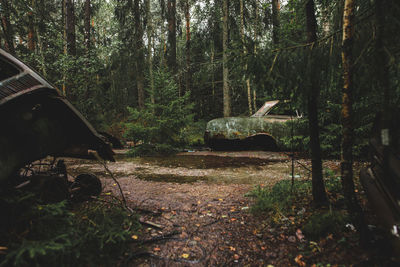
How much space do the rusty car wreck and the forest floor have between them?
142 cm

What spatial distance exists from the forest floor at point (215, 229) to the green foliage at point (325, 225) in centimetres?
9

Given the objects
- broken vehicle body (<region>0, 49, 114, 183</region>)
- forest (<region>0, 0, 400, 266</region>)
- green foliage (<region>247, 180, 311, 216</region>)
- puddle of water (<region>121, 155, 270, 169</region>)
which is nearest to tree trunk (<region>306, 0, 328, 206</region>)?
forest (<region>0, 0, 400, 266</region>)

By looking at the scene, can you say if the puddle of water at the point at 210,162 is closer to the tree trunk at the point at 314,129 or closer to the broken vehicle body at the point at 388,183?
the tree trunk at the point at 314,129

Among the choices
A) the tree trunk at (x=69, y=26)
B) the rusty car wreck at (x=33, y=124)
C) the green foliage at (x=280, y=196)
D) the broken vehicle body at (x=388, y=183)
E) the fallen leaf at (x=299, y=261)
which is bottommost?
the fallen leaf at (x=299, y=261)

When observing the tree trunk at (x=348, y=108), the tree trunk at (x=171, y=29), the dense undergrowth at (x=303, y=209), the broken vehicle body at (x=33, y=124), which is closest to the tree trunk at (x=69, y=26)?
the tree trunk at (x=171, y=29)

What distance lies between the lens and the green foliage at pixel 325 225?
2518mm

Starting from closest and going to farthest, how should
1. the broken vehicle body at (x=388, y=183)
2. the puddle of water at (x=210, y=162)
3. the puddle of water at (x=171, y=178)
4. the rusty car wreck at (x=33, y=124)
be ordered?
1. the broken vehicle body at (x=388, y=183)
2. the rusty car wreck at (x=33, y=124)
3. the puddle of water at (x=171, y=178)
4. the puddle of water at (x=210, y=162)

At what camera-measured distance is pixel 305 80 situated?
2932mm

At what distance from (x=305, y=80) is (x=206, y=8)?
15326 millimetres

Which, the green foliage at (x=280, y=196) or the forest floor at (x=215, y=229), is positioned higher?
the green foliage at (x=280, y=196)

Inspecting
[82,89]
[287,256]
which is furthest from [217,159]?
[82,89]

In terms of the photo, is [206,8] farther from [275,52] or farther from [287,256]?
[287,256]

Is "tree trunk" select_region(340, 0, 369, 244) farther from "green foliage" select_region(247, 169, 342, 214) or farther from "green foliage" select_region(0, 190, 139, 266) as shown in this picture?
"green foliage" select_region(0, 190, 139, 266)

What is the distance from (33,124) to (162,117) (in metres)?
6.72
